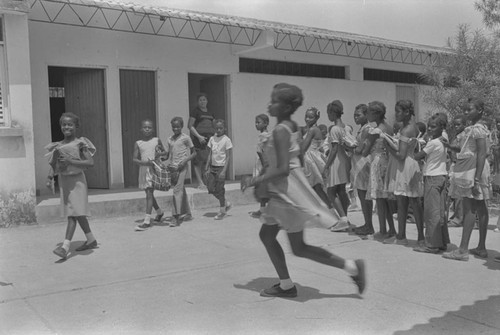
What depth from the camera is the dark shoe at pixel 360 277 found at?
160 inches

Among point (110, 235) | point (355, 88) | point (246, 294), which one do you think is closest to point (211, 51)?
point (355, 88)

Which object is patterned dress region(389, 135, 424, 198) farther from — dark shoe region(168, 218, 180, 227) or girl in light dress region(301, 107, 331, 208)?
dark shoe region(168, 218, 180, 227)

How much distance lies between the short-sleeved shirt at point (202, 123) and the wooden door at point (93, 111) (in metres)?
1.77

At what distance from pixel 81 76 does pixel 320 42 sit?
6.14 metres

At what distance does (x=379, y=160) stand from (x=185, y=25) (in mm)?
6034

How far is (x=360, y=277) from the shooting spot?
4.10 meters

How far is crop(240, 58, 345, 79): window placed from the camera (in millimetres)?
11977

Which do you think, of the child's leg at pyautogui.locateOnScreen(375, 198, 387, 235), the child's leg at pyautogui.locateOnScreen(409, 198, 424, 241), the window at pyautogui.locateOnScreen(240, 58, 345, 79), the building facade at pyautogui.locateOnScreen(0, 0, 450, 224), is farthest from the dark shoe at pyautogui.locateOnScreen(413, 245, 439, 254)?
the window at pyautogui.locateOnScreen(240, 58, 345, 79)

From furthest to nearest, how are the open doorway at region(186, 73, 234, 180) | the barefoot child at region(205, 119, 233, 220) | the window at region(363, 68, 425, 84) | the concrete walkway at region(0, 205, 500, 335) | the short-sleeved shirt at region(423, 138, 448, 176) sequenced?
the window at region(363, 68, 425, 84) < the open doorway at region(186, 73, 234, 180) < the barefoot child at region(205, 119, 233, 220) < the short-sleeved shirt at region(423, 138, 448, 176) < the concrete walkway at region(0, 205, 500, 335)

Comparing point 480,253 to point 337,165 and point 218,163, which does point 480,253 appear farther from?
point 218,163

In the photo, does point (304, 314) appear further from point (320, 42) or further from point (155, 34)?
point (320, 42)


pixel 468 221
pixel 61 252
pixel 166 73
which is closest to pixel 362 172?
pixel 468 221

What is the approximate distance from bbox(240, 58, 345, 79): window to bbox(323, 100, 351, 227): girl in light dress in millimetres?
5338

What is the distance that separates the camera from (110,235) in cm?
698
